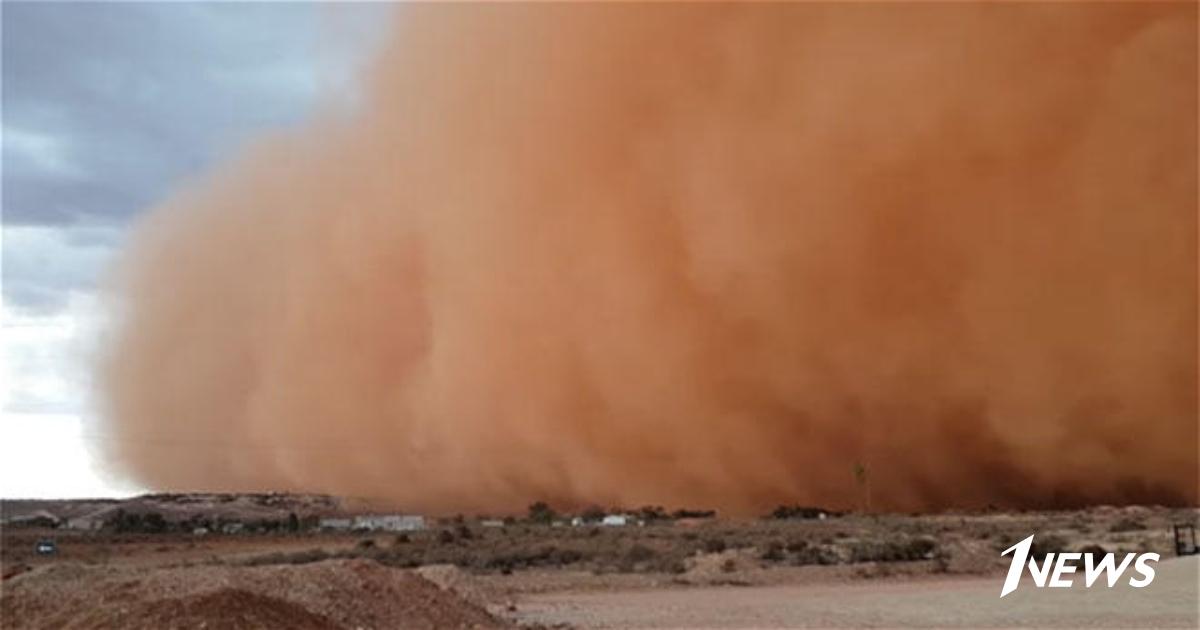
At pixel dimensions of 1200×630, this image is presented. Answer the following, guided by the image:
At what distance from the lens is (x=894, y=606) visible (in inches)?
592

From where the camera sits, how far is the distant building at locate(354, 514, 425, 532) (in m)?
34.9

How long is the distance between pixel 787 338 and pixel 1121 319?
287 inches

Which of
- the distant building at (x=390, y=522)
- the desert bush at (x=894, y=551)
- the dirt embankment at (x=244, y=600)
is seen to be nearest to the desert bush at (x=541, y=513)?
the distant building at (x=390, y=522)

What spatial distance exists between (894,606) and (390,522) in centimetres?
2418

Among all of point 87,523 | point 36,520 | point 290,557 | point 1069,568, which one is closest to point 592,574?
point 290,557

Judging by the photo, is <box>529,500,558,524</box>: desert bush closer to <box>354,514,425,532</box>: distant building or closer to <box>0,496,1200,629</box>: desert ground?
<box>0,496,1200,629</box>: desert ground

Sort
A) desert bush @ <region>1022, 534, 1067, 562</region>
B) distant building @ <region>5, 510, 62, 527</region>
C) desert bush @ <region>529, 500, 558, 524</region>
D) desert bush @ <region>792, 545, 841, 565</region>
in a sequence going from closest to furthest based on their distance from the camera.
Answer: desert bush @ <region>1022, 534, 1067, 562</region> → desert bush @ <region>792, 545, 841, 565</region> → desert bush @ <region>529, 500, 558, 524</region> → distant building @ <region>5, 510, 62, 527</region>

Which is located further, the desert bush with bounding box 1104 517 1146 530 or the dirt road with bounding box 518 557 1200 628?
the desert bush with bounding box 1104 517 1146 530

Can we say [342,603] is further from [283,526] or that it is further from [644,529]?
[283,526]

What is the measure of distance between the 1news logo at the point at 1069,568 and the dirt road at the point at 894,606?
0.20 meters

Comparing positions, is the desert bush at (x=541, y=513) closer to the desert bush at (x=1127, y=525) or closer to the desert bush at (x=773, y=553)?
the desert bush at (x=773, y=553)

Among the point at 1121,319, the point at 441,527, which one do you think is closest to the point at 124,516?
the point at 441,527

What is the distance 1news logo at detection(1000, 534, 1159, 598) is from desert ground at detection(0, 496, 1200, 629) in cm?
28

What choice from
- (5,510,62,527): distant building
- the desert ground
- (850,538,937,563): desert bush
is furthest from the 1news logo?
(5,510,62,527): distant building
